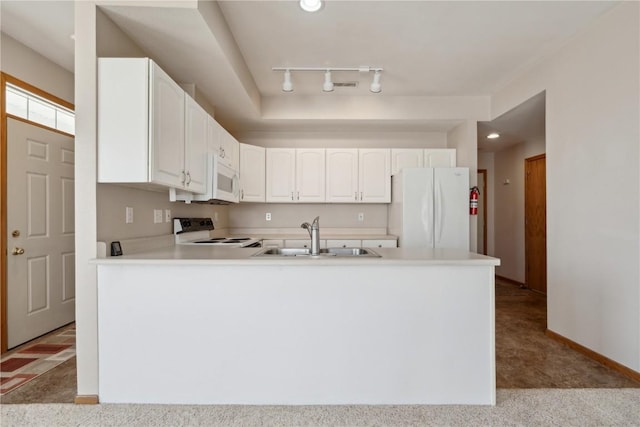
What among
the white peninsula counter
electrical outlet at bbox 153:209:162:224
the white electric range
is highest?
electrical outlet at bbox 153:209:162:224

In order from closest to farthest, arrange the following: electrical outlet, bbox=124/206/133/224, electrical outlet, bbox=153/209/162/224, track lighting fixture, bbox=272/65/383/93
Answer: electrical outlet, bbox=124/206/133/224, electrical outlet, bbox=153/209/162/224, track lighting fixture, bbox=272/65/383/93

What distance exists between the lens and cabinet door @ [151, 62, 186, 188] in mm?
1908

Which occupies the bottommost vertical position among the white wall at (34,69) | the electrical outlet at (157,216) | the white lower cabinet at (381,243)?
the white lower cabinet at (381,243)

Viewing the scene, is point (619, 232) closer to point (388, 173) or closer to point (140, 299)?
point (388, 173)

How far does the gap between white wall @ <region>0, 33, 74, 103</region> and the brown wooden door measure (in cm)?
588

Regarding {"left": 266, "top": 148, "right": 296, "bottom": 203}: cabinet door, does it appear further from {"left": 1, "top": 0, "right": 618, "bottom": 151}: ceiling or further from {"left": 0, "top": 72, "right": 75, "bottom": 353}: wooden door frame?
{"left": 0, "top": 72, "right": 75, "bottom": 353}: wooden door frame

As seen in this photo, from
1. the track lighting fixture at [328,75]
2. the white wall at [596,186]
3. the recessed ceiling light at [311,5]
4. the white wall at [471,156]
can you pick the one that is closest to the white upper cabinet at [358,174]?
the white wall at [471,156]

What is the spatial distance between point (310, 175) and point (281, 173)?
0.38m

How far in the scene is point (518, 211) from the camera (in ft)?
17.8

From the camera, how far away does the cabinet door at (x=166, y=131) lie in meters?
1.91

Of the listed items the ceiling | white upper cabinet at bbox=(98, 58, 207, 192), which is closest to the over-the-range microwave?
white upper cabinet at bbox=(98, 58, 207, 192)

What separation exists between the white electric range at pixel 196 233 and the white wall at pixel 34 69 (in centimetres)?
170

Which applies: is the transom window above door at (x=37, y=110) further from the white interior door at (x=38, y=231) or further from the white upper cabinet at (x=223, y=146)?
the white upper cabinet at (x=223, y=146)

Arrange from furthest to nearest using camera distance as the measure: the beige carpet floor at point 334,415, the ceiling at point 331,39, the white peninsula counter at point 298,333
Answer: the ceiling at point 331,39 → the white peninsula counter at point 298,333 → the beige carpet floor at point 334,415
